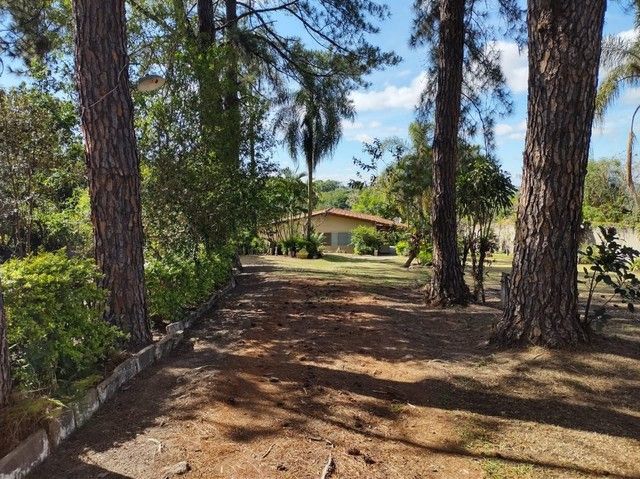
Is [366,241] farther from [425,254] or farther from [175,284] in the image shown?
[175,284]

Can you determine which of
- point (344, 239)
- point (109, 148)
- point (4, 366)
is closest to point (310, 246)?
point (344, 239)

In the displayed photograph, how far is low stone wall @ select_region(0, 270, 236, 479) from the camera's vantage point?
249 centimetres

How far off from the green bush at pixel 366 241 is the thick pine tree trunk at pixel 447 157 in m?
23.4

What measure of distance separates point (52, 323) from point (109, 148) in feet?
6.71

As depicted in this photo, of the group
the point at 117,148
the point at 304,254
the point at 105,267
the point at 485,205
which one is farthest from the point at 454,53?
the point at 304,254

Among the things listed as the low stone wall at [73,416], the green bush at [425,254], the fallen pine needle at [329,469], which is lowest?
the fallen pine needle at [329,469]

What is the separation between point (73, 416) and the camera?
3117 mm

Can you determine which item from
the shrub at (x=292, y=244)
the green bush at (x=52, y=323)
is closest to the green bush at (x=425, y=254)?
the shrub at (x=292, y=244)

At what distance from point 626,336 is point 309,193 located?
21512mm

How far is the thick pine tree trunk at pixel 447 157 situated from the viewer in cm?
796

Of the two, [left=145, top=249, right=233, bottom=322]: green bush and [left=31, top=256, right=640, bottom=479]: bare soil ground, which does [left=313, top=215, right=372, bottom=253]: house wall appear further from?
[left=31, top=256, right=640, bottom=479]: bare soil ground

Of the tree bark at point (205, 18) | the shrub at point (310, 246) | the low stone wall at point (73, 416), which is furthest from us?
the shrub at point (310, 246)

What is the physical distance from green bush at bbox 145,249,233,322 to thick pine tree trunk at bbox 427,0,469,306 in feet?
12.3

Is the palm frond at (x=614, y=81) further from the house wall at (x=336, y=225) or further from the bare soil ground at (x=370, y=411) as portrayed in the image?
the house wall at (x=336, y=225)
